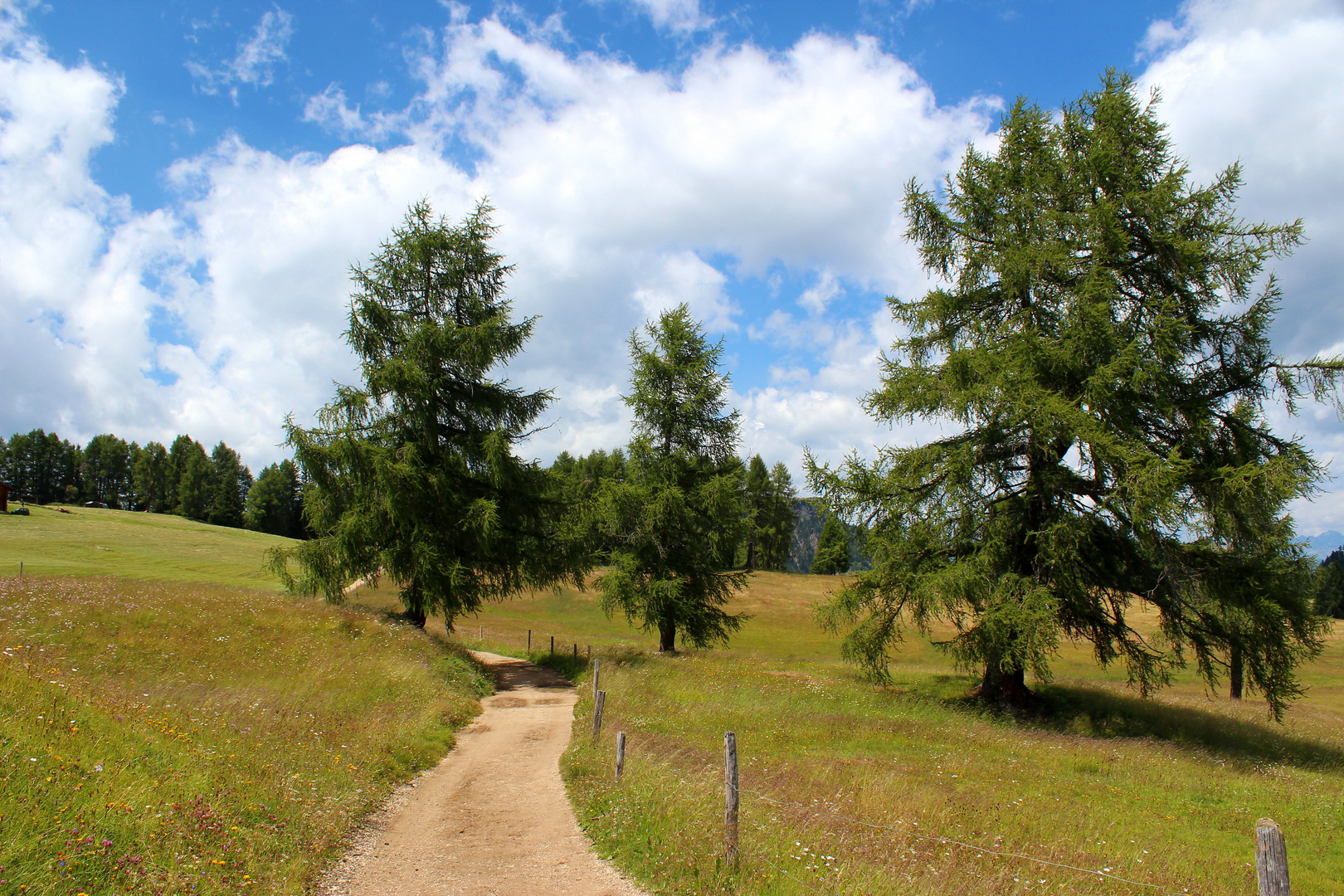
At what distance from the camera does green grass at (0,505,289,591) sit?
3366cm

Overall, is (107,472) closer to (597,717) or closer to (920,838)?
(597,717)

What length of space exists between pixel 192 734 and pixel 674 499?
54.2ft

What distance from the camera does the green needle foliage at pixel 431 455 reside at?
65.8 feet

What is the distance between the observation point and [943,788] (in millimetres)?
9797

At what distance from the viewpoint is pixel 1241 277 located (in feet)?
48.2

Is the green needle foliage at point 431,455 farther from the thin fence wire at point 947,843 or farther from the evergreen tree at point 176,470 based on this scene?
the evergreen tree at point 176,470

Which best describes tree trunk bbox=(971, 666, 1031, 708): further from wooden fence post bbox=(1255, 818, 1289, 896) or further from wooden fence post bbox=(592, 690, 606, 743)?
wooden fence post bbox=(1255, 818, 1289, 896)

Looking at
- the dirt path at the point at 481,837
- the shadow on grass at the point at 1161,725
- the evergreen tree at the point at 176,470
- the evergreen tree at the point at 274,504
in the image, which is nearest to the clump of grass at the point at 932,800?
the shadow on grass at the point at 1161,725

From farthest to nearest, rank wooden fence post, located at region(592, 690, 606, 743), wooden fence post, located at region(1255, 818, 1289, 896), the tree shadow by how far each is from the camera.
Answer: the tree shadow < wooden fence post, located at region(592, 690, 606, 743) < wooden fence post, located at region(1255, 818, 1289, 896)

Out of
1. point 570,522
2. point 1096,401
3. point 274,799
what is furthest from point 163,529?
point 1096,401

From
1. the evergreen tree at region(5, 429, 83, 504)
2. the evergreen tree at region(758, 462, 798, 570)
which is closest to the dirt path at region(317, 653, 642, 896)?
the evergreen tree at region(758, 462, 798, 570)

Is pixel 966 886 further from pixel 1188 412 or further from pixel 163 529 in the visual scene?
pixel 163 529

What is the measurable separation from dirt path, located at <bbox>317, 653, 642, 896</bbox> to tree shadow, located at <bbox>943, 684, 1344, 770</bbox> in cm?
1205

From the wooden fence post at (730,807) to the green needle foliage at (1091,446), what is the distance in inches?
377
